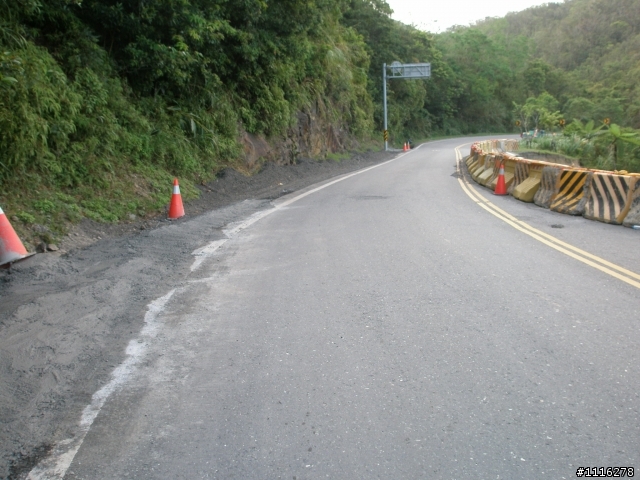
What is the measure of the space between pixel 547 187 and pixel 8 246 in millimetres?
11128

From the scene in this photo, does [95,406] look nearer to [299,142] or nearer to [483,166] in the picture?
[483,166]

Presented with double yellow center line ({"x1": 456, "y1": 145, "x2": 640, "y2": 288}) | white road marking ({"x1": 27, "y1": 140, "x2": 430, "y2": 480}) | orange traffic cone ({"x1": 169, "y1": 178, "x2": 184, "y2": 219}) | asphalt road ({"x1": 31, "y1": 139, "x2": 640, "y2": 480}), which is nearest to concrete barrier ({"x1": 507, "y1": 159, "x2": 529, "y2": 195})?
double yellow center line ({"x1": 456, "y1": 145, "x2": 640, "y2": 288})

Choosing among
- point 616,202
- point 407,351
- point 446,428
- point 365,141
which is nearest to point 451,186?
point 616,202

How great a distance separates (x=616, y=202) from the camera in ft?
36.2

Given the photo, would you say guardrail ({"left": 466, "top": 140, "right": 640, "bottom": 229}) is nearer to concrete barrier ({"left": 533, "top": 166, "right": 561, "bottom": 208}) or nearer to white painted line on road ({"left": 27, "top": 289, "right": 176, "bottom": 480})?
concrete barrier ({"left": 533, "top": 166, "right": 561, "bottom": 208})

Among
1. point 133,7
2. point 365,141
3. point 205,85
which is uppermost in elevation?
point 133,7

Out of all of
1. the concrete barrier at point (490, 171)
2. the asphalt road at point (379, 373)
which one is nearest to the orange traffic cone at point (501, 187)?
the concrete barrier at point (490, 171)

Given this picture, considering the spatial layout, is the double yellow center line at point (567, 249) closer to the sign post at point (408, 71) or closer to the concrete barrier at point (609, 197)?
the concrete barrier at point (609, 197)

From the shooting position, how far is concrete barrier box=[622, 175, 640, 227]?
10367 millimetres

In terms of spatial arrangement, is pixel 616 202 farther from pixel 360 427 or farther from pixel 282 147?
pixel 282 147

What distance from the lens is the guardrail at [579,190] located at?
423 inches

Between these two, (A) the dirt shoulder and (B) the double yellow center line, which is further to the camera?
(B) the double yellow center line

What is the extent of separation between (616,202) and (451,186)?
7335 mm

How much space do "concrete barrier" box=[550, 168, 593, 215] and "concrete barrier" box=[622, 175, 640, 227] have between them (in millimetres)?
1197
